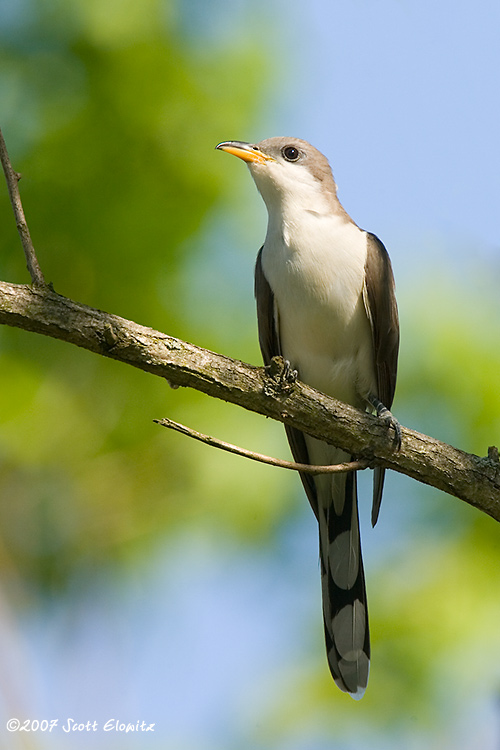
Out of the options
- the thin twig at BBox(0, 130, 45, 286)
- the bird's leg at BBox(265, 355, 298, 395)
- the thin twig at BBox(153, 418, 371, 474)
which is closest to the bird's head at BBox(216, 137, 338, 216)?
the bird's leg at BBox(265, 355, 298, 395)

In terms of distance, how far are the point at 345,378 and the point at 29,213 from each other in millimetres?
2564

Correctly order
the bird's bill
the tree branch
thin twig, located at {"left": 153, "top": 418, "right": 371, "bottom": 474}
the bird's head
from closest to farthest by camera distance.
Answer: thin twig, located at {"left": 153, "top": 418, "right": 371, "bottom": 474}
the tree branch
the bird's head
the bird's bill

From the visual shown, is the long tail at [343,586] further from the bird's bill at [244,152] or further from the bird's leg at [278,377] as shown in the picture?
the bird's bill at [244,152]

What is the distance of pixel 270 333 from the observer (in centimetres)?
535

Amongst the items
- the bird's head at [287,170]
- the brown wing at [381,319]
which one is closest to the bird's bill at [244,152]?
the bird's head at [287,170]

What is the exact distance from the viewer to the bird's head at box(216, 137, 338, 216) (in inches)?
213

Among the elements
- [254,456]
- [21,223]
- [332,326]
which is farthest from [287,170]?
[254,456]

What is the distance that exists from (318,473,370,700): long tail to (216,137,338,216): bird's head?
5.94 feet

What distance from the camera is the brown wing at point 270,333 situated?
530 centimetres

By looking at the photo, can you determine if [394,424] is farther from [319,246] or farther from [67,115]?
[67,115]

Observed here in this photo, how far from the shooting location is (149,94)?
21.0 feet

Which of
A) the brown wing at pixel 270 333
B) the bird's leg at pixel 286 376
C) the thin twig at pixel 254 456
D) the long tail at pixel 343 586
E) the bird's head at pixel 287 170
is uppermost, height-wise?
the bird's head at pixel 287 170

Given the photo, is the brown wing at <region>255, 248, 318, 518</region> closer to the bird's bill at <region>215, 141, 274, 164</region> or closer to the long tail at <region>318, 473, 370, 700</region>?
the long tail at <region>318, 473, 370, 700</region>

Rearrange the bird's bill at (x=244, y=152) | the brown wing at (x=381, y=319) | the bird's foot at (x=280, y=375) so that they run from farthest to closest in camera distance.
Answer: the bird's bill at (x=244, y=152)
the brown wing at (x=381, y=319)
the bird's foot at (x=280, y=375)
